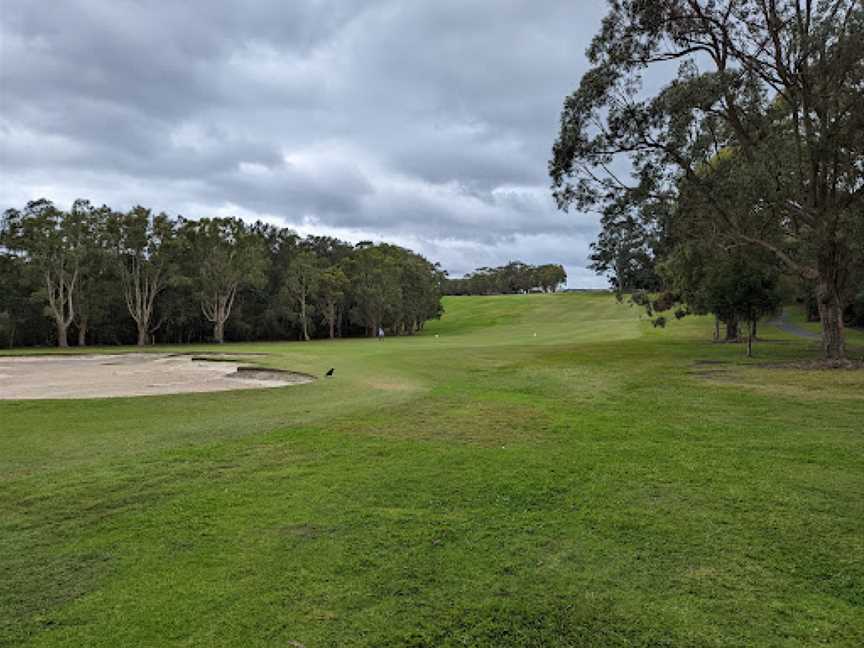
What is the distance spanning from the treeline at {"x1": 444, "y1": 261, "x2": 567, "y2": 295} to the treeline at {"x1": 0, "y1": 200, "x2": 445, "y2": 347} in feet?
311

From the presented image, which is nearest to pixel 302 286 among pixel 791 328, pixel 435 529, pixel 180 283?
pixel 180 283

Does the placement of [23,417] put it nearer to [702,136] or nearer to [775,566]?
[775,566]

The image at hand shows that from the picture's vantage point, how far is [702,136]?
23000 millimetres

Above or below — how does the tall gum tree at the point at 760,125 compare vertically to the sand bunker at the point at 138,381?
above

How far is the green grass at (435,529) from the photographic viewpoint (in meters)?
3.94

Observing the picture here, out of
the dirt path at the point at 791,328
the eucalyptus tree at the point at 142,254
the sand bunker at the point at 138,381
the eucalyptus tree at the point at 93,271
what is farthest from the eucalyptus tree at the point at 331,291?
the dirt path at the point at 791,328

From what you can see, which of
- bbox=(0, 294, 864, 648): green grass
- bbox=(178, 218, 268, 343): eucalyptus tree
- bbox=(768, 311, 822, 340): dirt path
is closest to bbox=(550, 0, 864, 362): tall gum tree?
bbox=(0, 294, 864, 648): green grass

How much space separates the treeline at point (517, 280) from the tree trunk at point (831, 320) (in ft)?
486

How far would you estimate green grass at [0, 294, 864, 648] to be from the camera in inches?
155

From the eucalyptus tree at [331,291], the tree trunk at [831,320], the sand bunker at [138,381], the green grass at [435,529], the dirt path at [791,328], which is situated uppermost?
the eucalyptus tree at [331,291]

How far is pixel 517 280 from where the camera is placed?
172125 millimetres

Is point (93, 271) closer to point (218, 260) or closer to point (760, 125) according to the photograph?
point (218, 260)

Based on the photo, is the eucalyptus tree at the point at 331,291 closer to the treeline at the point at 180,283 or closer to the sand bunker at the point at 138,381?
the treeline at the point at 180,283

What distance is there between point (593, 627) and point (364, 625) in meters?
1.63
